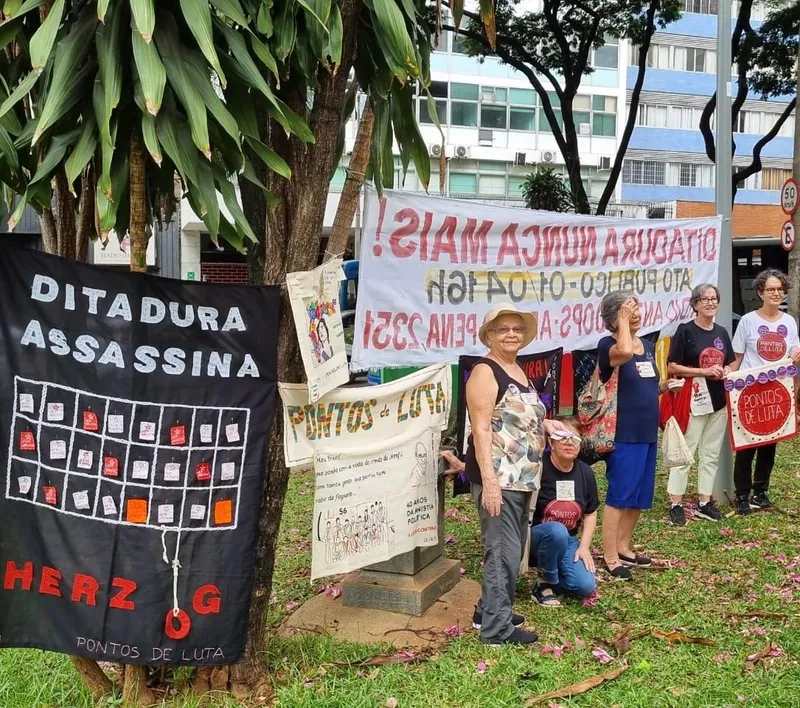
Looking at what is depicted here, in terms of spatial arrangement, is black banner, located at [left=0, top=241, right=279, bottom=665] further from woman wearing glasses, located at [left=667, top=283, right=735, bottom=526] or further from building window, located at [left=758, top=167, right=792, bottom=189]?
building window, located at [left=758, top=167, right=792, bottom=189]

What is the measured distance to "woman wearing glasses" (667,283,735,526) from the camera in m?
6.11

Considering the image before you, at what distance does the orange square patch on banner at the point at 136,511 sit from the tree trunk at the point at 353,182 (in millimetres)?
1400

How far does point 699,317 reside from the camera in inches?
242

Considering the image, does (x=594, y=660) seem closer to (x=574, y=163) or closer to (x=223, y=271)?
(x=574, y=163)

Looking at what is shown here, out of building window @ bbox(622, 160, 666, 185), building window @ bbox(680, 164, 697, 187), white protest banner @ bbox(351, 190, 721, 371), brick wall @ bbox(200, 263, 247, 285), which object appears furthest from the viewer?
building window @ bbox(680, 164, 697, 187)

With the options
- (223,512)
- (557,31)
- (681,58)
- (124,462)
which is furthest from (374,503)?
(681,58)

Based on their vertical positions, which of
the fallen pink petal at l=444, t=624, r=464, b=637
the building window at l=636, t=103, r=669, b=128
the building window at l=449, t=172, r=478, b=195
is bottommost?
the fallen pink petal at l=444, t=624, r=464, b=637

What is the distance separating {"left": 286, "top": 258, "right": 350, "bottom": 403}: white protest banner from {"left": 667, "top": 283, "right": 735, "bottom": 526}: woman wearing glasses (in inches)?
125

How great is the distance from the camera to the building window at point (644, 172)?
36.2m

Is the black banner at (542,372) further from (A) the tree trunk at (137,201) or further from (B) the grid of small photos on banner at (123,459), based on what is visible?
(A) the tree trunk at (137,201)

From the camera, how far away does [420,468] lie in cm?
457

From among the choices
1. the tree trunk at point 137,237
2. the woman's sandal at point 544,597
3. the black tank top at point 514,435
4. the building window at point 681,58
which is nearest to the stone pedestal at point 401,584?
the woman's sandal at point 544,597

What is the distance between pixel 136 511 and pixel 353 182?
1.77 m

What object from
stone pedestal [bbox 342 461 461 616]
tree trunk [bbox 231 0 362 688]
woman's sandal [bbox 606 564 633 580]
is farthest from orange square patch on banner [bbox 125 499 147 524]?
woman's sandal [bbox 606 564 633 580]
